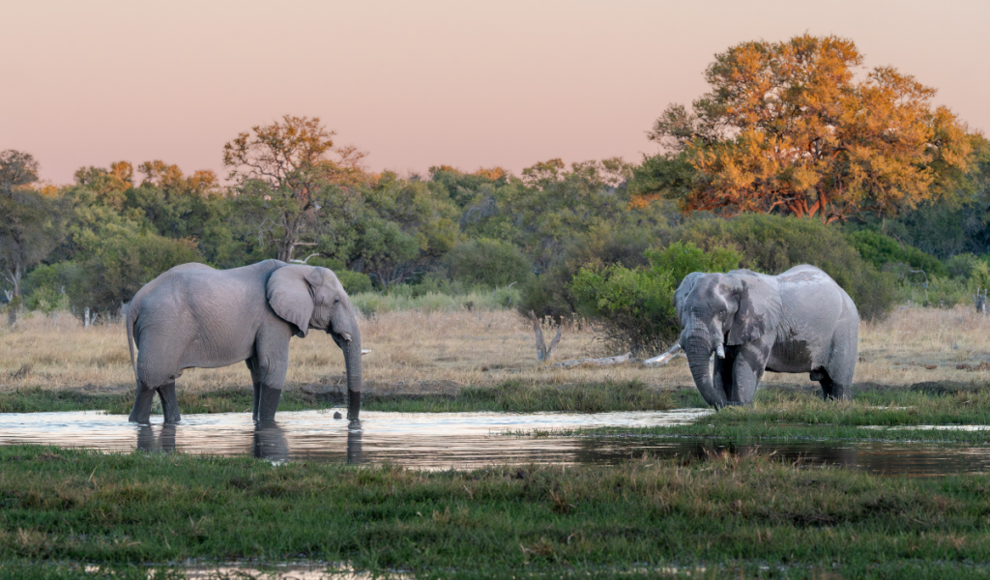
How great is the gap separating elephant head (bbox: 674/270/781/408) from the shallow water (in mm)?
638

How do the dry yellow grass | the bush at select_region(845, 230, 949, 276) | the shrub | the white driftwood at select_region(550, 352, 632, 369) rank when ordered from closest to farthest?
the dry yellow grass → the white driftwood at select_region(550, 352, 632, 369) → the shrub → the bush at select_region(845, 230, 949, 276)

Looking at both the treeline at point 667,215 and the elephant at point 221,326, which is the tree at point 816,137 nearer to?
the treeline at point 667,215

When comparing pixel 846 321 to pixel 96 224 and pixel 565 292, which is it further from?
pixel 96 224

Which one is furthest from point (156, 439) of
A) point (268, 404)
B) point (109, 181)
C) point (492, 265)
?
point (109, 181)

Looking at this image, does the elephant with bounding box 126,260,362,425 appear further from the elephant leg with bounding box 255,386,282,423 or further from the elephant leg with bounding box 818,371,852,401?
the elephant leg with bounding box 818,371,852,401

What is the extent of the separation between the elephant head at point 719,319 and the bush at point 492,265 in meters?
34.5

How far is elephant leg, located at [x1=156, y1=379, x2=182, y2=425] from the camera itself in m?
14.3

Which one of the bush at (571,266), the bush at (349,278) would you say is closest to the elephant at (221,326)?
the bush at (571,266)

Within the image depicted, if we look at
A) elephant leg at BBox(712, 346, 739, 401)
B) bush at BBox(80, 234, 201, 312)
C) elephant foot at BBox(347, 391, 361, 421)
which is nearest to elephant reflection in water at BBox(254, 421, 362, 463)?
elephant foot at BBox(347, 391, 361, 421)

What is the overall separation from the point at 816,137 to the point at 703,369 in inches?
1253

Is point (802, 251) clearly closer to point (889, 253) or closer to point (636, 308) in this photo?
point (636, 308)

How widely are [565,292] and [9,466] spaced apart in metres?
23.0

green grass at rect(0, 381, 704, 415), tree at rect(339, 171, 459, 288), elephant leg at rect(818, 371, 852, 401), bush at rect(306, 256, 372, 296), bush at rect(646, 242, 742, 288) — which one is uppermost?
tree at rect(339, 171, 459, 288)

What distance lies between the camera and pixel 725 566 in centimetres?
566
